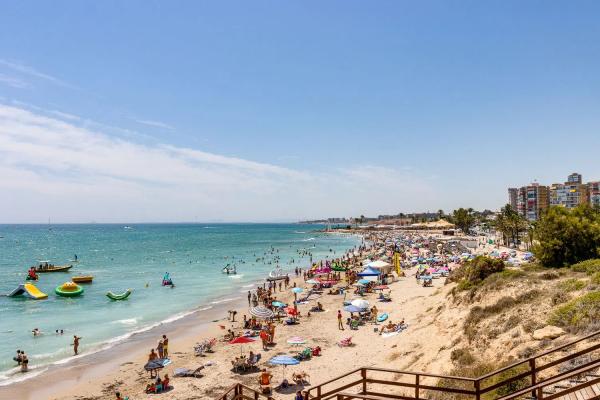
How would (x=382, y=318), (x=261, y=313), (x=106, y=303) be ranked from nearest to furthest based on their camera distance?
1. (x=261, y=313)
2. (x=382, y=318)
3. (x=106, y=303)

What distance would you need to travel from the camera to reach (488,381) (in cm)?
1101

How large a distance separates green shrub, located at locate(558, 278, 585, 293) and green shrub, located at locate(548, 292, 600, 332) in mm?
2076

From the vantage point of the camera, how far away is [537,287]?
→ 1714 cm

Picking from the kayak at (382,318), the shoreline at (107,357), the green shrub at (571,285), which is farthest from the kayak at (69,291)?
the green shrub at (571,285)

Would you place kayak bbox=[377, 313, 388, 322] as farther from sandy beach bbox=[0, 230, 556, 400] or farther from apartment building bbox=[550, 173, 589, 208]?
apartment building bbox=[550, 173, 589, 208]

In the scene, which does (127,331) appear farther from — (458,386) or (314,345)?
(458,386)

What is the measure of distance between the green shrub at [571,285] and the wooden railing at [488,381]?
422 centimetres

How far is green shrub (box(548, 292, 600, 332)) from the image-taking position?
38.2 ft

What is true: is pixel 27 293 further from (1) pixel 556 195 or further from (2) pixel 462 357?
(1) pixel 556 195

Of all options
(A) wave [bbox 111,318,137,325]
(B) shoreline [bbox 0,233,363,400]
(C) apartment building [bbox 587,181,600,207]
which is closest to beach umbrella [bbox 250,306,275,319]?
(B) shoreline [bbox 0,233,363,400]

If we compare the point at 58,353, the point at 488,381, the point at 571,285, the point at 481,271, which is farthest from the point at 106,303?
the point at 571,285

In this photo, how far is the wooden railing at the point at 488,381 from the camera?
605 cm

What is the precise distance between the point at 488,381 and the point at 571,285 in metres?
7.41

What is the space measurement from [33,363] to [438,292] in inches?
991
